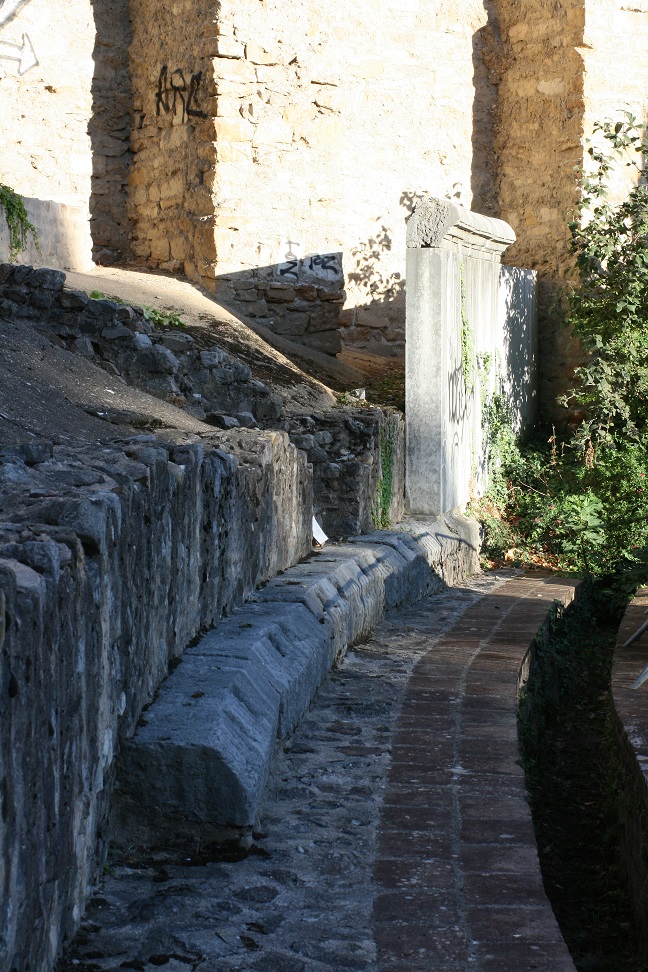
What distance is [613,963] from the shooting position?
3.19 meters

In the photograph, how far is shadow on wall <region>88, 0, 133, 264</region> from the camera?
1082cm

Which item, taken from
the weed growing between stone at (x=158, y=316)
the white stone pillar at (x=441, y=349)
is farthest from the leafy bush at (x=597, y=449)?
the weed growing between stone at (x=158, y=316)

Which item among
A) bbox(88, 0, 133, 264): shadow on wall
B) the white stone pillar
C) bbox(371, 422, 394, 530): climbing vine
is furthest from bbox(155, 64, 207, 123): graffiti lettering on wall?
bbox(371, 422, 394, 530): climbing vine

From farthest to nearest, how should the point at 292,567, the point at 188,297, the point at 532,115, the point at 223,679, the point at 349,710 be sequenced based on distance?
the point at 532,115
the point at 188,297
the point at 292,567
the point at 349,710
the point at 223,679

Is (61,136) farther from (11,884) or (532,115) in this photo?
(11,884)

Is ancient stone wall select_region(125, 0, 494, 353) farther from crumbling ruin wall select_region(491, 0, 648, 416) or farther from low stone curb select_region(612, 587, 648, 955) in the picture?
low stone curb select_region(612, 587, 648, 955)

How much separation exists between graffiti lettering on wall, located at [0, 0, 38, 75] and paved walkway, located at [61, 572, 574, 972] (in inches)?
320

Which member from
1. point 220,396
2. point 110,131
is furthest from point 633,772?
point 110,131

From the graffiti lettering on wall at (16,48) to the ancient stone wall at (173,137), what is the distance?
1000 millimetres

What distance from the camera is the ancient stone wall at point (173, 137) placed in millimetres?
9836

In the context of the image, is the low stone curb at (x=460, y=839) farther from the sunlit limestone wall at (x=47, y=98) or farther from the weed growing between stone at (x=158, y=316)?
the sunlit limestone wall at (x=47, y=98)

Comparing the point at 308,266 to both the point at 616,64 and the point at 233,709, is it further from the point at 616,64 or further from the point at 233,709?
the point at 233,709

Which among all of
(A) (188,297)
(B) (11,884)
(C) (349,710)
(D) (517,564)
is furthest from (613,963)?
(A) (188,297)

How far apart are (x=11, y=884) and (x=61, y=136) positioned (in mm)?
9770
